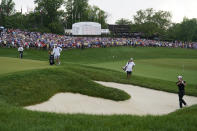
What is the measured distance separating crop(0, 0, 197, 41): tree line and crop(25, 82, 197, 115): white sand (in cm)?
6649

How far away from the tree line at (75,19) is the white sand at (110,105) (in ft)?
218

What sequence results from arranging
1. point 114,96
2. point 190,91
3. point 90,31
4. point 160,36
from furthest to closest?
1. point 160,36
2. point 90,31
3. point 190,91
4. point 114,96

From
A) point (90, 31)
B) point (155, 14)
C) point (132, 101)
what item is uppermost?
point (155, 14)

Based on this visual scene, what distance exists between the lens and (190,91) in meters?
16.3

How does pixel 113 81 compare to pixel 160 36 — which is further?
pixel 160 36

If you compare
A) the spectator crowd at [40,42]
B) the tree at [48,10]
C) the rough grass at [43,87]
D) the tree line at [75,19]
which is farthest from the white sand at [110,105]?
the tree at [48,10]

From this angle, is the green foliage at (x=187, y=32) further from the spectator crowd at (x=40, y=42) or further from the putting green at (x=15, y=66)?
the putting green at (x=15, y=66)

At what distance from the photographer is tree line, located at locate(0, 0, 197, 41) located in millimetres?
84438

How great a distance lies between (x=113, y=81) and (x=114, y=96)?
4.41 metres

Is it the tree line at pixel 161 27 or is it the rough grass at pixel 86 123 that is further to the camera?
the tree line at pixel 161 27

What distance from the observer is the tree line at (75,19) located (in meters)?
84.4

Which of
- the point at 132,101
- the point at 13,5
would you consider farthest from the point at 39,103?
the point at 13,5

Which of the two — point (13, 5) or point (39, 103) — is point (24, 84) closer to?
point (39, 103)

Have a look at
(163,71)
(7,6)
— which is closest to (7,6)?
(7,6)
